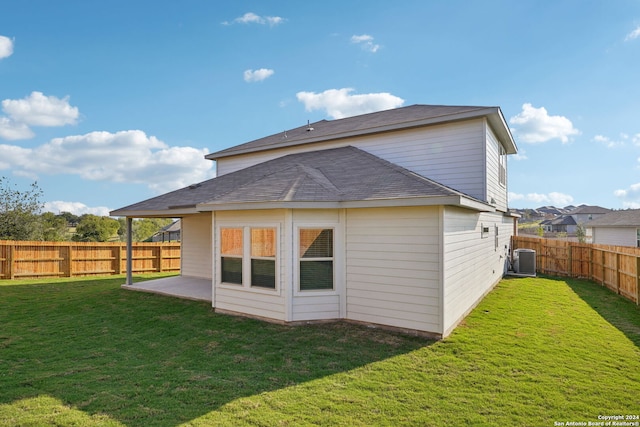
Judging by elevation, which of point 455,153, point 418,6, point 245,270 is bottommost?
point 245,270

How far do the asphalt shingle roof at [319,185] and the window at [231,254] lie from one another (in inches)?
31.9

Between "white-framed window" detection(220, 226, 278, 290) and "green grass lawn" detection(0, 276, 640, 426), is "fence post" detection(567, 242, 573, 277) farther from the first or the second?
"white-framed window" detection(220, 226, 278, 290)

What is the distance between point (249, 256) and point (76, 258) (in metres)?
12.3

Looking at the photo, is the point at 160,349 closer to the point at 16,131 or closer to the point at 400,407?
the point at 400,407

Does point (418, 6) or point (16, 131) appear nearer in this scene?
point (418, 6)

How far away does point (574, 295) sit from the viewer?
33.8 ft

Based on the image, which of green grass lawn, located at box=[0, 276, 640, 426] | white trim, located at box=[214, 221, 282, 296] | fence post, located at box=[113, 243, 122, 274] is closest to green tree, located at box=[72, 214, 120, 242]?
fence post, located at box=[113, 243, 122, 274]

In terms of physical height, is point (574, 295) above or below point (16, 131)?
below

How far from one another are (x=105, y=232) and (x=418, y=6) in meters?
42.6

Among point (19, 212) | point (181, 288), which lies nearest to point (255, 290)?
point (181, 288)

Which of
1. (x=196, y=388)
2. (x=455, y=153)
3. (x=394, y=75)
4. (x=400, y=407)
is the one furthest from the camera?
(x=394, y=75)

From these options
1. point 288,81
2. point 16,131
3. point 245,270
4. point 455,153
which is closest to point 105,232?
point 16,131

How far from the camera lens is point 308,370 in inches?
186

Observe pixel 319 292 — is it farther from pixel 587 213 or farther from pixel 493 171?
pixel 587 213
